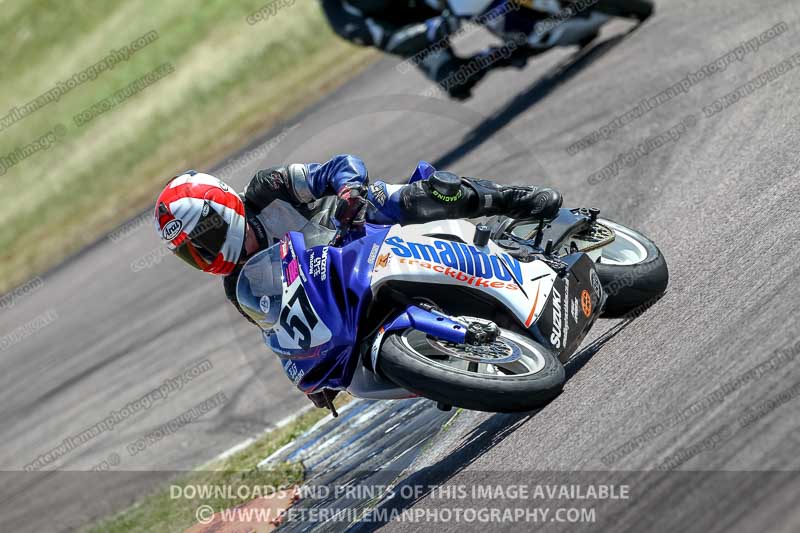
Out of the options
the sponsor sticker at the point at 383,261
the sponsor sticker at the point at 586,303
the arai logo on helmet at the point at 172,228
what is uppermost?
the arai logo on helmet at the point at 172,228

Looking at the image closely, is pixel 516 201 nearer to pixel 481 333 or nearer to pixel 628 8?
pixel 481 333

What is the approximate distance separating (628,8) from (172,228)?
8377mm

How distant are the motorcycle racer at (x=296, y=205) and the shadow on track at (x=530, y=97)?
5401mm

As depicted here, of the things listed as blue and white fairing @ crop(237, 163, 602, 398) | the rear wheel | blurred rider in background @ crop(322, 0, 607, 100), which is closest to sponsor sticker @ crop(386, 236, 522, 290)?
blue and white fairing @ crop(237, 163, 602, 398)

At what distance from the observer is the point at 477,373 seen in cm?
480

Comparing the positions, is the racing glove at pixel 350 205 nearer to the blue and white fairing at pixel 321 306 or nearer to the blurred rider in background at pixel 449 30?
the blue and white fairing at pixel 321 306

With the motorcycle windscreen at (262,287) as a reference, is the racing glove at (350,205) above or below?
above

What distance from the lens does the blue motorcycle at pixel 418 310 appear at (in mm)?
4938

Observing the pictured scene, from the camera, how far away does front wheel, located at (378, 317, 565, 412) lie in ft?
15.5

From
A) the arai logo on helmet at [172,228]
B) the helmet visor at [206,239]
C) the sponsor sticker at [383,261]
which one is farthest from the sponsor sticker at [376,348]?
the arai logo on helmet at [172,228]

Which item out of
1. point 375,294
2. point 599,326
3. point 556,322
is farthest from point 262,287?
point 599,326

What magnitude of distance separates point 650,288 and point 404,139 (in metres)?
6.66

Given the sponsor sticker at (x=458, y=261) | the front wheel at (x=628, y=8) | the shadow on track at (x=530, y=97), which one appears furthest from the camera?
the front wheel at (x=628, y=8)

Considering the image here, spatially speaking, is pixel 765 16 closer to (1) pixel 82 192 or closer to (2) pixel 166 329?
(2) pixel 166 329
